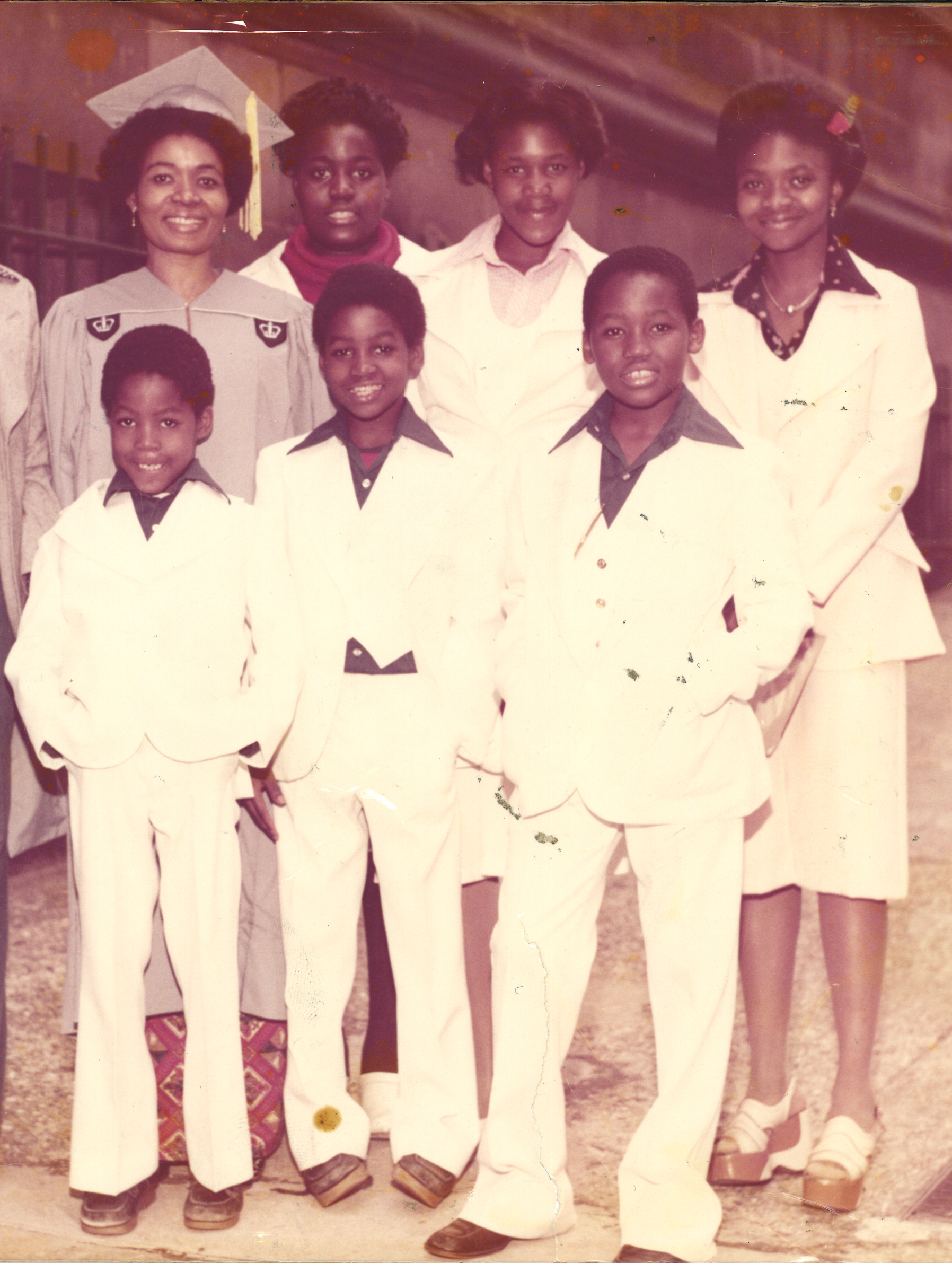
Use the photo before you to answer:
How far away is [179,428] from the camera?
375 centimetres

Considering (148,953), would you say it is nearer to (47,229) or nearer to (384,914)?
(384,914)

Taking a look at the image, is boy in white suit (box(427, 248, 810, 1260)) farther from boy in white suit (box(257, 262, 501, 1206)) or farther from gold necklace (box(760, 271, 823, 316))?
gold necklace (box(760, 271, 823, 316))

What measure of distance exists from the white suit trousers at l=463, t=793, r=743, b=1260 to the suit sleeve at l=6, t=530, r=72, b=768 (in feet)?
3.46

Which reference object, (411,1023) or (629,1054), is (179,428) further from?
(629,1054)

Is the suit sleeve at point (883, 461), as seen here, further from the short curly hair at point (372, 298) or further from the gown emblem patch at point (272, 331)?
the gown emblem patch at point (272, 331)

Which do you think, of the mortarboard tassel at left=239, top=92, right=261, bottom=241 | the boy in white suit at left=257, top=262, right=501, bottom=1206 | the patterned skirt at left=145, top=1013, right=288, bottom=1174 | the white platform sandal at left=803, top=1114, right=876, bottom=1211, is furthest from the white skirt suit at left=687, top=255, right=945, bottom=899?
the patterned skirt at left=145, top=1013, right=288, bottom=1174

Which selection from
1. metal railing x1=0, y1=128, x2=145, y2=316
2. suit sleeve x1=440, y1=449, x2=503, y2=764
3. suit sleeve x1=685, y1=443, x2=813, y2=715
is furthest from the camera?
metal railing x1=0, y1=128, x2=145, y2=316

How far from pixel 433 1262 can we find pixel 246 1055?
65 cm

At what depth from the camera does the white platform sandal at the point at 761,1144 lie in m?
3.89

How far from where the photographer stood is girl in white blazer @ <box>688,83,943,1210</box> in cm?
381

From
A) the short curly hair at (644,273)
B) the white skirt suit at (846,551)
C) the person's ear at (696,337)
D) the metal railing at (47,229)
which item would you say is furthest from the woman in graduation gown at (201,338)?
the white skirt suit at (846,551)

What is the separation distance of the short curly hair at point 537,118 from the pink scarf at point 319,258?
0.89 ft

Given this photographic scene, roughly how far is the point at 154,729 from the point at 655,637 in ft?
3.72

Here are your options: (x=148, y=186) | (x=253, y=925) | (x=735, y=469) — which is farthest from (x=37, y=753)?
(x=735, y=469)
